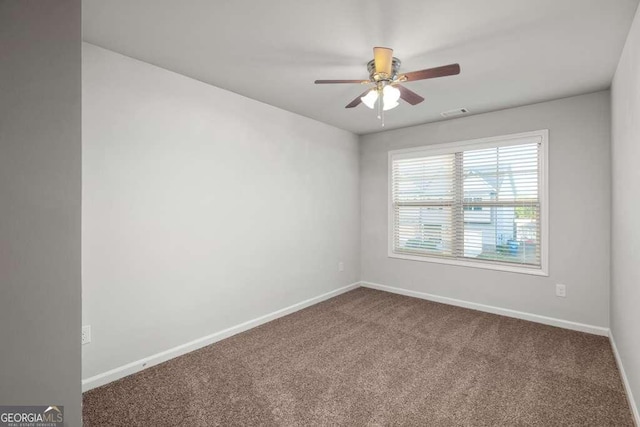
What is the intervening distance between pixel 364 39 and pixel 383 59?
0.73 ft

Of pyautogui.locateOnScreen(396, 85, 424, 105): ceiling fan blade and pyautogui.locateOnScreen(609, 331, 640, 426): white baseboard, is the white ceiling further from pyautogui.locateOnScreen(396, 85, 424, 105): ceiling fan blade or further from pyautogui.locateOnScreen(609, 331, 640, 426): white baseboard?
pyautogui.locateOnScreen(609, 331, 640, 426): white baseboard

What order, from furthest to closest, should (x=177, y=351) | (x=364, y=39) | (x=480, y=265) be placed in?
(x=480, y=265)
(x=177, y=351)
(x=364, y=39)

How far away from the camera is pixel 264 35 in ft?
6.89

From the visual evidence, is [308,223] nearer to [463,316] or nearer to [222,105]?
[222,105]

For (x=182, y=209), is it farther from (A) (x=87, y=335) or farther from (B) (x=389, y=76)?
(B) (x=389, y=76)

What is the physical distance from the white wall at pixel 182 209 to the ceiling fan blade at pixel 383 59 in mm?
1173

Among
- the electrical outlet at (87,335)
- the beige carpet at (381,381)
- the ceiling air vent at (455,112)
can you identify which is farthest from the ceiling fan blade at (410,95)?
the electrical outlet at (87,335)

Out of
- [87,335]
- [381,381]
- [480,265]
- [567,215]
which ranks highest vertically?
[567,215]

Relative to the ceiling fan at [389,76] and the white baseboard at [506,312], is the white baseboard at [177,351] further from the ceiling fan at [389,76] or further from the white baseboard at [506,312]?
the ceiling fan at [389,76]

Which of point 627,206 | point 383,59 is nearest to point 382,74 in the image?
point 383,59

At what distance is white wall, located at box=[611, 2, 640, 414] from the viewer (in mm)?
1878

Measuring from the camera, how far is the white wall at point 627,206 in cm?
188

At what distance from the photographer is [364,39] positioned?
6.95 feet

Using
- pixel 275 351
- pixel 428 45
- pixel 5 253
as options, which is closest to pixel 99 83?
pixel 5 253
